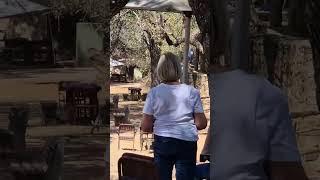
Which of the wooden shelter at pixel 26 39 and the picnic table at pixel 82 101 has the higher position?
the wooden shelter at pixel 26 39

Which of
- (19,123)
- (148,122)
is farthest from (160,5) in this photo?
(19,123)

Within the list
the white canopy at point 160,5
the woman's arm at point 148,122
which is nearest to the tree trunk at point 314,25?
the woman's arm at point 148,122

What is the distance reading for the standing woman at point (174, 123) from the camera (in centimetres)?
510

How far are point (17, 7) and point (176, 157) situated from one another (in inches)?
67.5

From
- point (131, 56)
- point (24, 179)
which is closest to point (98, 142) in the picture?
point (24, 179)

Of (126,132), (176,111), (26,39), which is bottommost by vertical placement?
(126,132)

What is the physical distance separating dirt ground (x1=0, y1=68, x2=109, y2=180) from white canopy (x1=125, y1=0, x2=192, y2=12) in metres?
3.90

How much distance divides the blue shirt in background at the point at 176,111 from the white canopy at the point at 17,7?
1181mm

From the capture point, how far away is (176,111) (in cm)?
512

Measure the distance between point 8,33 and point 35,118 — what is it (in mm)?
675

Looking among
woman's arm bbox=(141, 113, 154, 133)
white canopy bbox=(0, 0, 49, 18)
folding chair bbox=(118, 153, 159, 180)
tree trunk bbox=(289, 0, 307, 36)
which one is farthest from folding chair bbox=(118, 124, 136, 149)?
folding chair bbox=(118, 153, 159, 180)

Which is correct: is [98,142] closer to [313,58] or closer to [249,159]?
[313,58]

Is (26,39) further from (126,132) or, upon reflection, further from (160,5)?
(126,132)

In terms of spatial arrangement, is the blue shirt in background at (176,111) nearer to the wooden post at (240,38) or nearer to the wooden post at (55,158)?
the wooden post at (55,158)
